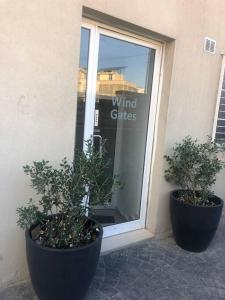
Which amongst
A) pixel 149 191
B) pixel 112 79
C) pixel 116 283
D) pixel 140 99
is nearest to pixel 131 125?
pixel 140 99

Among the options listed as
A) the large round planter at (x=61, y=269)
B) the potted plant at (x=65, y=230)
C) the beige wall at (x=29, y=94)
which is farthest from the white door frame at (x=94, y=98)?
the large round planter at (x=61, y=269)

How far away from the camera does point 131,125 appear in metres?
3.66

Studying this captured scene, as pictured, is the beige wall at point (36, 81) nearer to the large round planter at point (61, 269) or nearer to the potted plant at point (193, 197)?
the large round planter at point (61, 269)

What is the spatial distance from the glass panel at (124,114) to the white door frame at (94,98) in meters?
0.05

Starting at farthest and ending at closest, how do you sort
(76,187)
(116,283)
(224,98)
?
(224,98), (116,283), (76,187)

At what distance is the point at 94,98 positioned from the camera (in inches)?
123

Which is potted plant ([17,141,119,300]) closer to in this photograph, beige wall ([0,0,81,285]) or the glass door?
beige wall ([0,0,81,285])

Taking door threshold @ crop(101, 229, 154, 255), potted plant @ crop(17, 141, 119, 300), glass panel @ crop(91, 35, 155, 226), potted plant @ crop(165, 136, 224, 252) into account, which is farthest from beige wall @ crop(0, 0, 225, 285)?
potted plant @ crop(165, 136, 224, 252)

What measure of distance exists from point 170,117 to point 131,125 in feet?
1.57

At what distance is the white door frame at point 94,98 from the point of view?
3004 mm

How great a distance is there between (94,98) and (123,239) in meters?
1.73

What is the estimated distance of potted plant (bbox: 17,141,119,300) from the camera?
6.93 ft

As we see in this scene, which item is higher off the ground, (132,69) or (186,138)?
(132,69)

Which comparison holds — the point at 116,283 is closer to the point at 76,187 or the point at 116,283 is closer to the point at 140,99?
the point at 76,187
